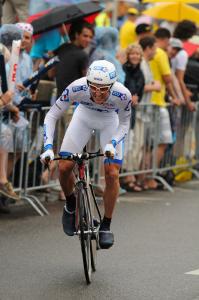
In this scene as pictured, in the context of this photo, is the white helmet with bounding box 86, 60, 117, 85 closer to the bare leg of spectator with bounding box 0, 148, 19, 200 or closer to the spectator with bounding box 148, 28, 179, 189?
the bare leg of spectator with bounding box 0, 148, 19, 200

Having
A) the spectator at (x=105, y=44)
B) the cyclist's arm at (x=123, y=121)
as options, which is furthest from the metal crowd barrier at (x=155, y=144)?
the cyclist's arm at (x=123, y=121)

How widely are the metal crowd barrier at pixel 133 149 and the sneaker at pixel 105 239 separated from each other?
3211mm

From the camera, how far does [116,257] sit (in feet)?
31.8

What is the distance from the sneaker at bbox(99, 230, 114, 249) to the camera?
29.1 feet

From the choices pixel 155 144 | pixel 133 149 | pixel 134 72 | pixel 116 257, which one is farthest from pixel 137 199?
pixel 116 257

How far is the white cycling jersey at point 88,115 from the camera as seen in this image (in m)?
8.91

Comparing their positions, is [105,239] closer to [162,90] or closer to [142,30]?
[162,90]

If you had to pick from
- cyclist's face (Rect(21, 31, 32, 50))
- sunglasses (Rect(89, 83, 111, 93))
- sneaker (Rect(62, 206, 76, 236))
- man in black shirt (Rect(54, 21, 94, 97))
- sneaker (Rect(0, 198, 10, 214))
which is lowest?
sneaker (Rect(0, 198, 10, 214))

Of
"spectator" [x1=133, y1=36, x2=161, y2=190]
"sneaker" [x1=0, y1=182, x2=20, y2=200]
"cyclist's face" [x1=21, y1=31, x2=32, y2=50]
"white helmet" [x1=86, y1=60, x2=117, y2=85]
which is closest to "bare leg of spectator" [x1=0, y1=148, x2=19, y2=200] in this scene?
"sneaker" [x1=0, y1=182, x2=20, y2=200]

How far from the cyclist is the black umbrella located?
4454mm

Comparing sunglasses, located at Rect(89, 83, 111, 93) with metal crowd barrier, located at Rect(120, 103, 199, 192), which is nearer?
sunglasses, located at Rect(89, 83, 111, 93)

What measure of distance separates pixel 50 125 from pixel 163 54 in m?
6.20

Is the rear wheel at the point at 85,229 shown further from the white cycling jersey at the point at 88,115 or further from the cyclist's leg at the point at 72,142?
the white cycling jersey at the point at 88,115

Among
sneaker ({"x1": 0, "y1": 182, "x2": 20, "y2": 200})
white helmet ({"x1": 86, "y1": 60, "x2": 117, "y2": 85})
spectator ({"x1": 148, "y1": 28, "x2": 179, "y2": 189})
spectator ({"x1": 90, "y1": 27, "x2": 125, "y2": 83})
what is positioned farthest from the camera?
spectator ({"x1": 148, "y1": 28, "x2": 179, "y2": 189})
